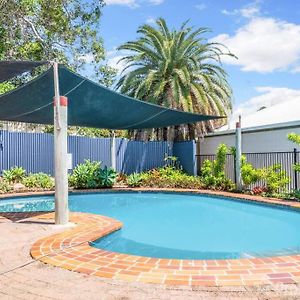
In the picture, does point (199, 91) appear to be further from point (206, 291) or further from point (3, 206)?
point (206, 291)

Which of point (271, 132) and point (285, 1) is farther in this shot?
point (271, 132)

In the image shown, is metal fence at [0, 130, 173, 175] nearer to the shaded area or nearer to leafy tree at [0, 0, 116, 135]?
leafy tree at [0, 0, 116, 135]

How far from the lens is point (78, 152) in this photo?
57.6 ft

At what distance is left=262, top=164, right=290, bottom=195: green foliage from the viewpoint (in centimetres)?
1180

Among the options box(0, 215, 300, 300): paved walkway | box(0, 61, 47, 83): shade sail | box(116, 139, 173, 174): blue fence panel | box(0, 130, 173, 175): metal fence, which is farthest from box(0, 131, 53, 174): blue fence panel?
box(0, 215, 300, 300): paved walkway

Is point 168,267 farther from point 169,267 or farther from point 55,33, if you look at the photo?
point 55,33

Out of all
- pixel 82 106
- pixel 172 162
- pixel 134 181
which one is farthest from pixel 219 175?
pixel 82 106

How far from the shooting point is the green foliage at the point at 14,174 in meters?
14.2

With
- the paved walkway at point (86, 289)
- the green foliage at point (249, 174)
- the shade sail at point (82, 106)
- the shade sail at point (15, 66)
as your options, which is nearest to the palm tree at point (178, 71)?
the shade sail at point (82, 106)

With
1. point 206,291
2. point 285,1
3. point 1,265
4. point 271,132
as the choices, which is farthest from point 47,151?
point 206,291

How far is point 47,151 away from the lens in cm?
1666

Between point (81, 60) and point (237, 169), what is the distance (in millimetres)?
11138

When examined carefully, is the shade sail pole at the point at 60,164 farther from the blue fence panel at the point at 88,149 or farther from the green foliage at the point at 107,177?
the blue fence panel at the point at 88,149

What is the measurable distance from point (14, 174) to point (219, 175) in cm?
807
